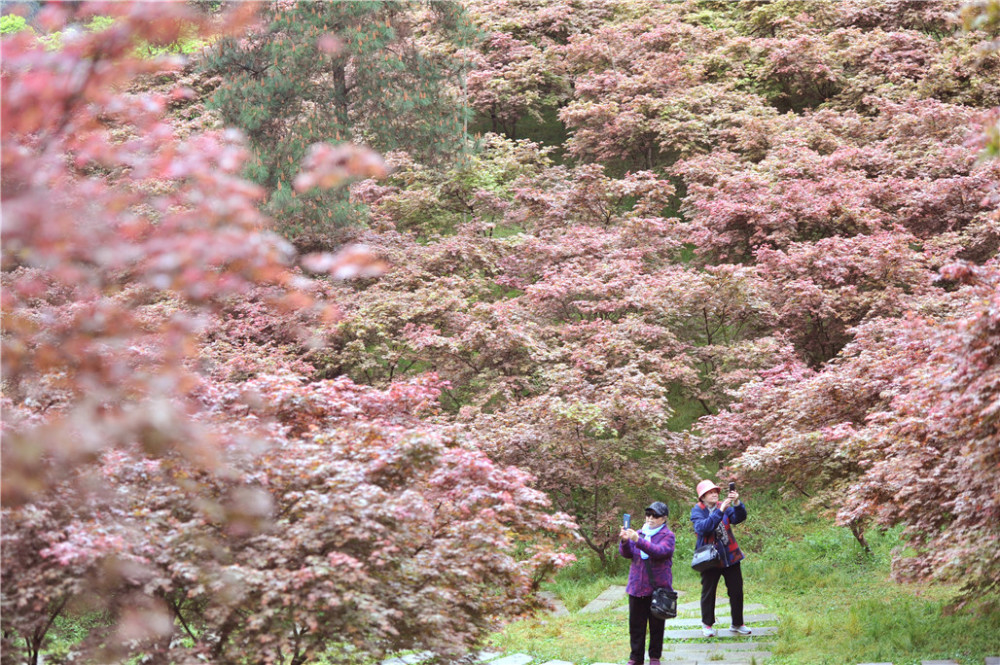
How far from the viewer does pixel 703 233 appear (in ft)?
41.4

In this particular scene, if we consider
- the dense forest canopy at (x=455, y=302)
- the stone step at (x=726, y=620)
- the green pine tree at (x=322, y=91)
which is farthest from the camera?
the green pine tree at (x=322, y=91)

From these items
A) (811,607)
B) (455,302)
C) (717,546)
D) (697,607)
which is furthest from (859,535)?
(455,302)

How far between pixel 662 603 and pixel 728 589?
112 centimetres

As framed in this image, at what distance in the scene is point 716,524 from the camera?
6504mm

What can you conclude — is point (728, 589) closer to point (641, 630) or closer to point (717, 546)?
point (717, 546)

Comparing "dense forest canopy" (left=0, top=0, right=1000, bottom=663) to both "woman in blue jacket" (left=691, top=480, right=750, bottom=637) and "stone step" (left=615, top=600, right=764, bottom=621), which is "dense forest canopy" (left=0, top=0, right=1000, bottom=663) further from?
"stone step" (left=615, top=600, right=764, bottom=621)

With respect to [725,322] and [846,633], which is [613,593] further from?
[725,322]

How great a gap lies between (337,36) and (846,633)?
32.9ft

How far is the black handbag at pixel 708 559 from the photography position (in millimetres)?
6461

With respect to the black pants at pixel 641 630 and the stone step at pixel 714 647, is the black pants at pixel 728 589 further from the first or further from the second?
the black pants at pixel 641 630

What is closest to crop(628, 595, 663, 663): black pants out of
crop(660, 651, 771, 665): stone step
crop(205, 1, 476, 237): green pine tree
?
crop(660, 651, 771, 665): stone step

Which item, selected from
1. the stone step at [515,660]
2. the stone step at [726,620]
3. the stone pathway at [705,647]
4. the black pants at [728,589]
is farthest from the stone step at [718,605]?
the stone step at [515,660]

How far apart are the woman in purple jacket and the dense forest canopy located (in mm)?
636

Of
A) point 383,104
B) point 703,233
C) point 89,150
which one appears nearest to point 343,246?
point 383,104
